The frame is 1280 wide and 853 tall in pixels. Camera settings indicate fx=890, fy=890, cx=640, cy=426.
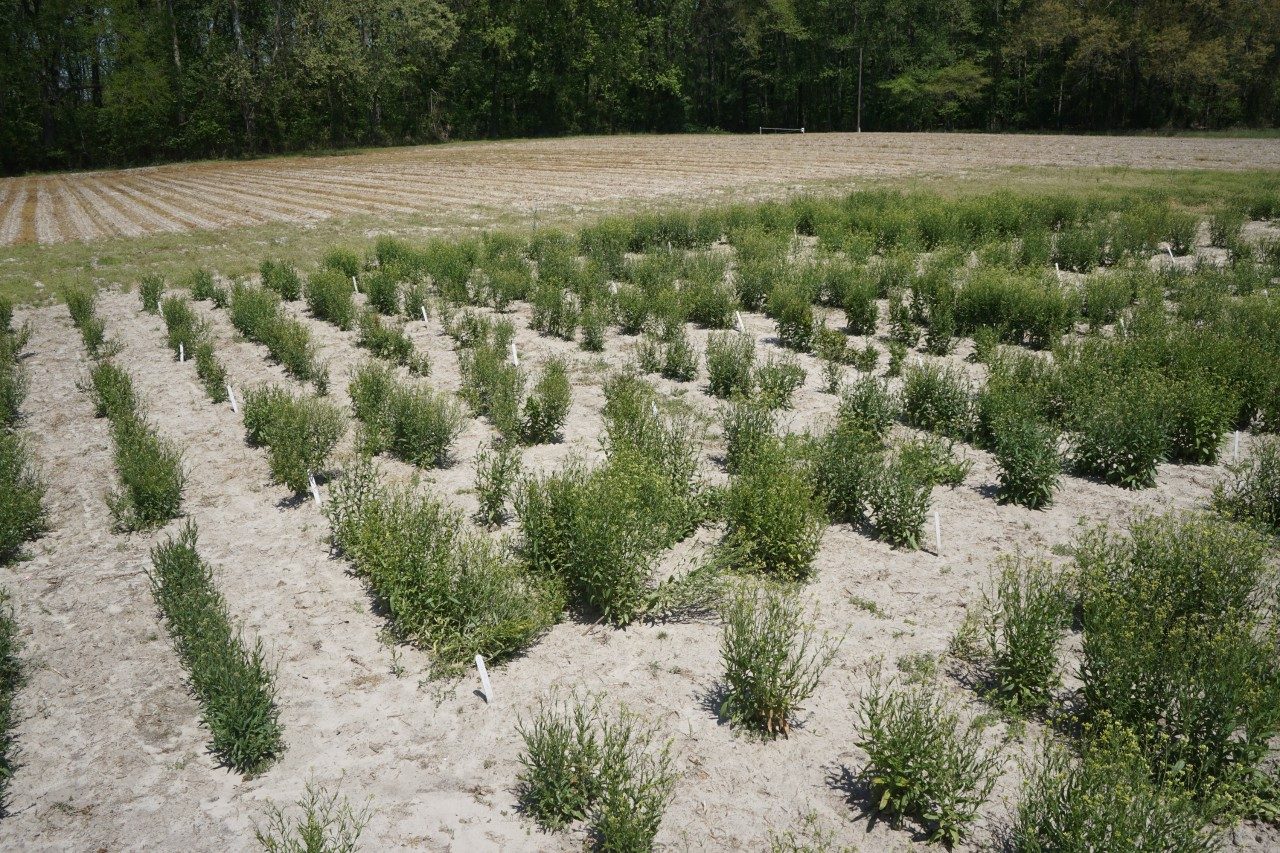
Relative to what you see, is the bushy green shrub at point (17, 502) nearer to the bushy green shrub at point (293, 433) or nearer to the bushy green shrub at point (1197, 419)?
the bushy green shrub at point (293, 433)

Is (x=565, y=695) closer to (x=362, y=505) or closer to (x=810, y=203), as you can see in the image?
(x=362, y=505)

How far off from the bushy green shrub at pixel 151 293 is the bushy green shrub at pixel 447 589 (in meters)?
12.0

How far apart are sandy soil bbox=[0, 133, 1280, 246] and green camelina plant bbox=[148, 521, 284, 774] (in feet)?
74.2

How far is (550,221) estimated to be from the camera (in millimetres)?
25531

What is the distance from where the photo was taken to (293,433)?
994 centimetres

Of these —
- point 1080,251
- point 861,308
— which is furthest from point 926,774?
point 1080,251

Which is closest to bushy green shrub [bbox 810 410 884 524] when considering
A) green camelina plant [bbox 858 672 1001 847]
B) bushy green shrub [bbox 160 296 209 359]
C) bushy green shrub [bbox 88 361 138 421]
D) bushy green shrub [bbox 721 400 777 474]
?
bushy green shrub [bbox 721 400 777 474]

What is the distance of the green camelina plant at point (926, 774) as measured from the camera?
5.02m

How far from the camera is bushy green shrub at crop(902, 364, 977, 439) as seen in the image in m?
10.5

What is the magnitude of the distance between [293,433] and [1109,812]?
852 centimetres

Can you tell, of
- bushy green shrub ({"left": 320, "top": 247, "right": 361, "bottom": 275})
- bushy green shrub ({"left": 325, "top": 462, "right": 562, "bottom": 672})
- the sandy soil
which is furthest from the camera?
the sandy soil

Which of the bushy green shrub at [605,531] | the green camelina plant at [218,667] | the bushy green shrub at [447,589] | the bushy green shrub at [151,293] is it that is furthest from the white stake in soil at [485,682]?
the bushy green shrub at [151,293]

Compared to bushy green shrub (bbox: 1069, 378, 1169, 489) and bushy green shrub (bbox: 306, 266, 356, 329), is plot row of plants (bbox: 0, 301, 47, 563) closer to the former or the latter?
bushy green shrub (bbox: 306, 266, 356, 329)

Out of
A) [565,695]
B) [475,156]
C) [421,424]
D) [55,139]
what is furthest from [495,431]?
[55,139]
